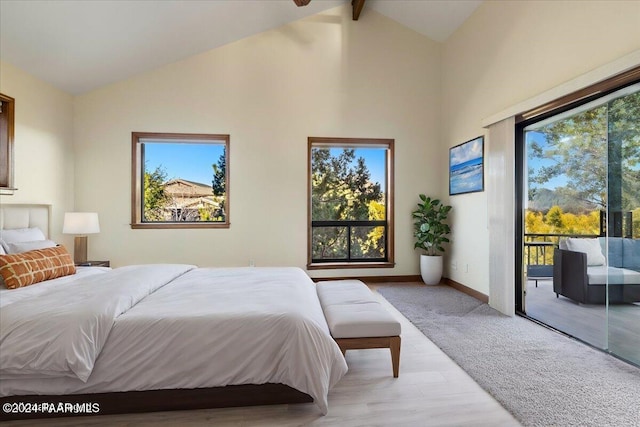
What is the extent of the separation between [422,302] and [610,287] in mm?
1859

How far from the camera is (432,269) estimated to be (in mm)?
5020

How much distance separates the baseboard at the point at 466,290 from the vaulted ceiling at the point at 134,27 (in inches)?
147

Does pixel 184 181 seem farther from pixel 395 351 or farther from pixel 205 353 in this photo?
pixel 395 351

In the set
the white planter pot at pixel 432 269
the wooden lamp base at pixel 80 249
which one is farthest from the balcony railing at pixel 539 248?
the wooden lamp base at pixel 80 249

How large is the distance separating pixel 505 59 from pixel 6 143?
18.1 feet

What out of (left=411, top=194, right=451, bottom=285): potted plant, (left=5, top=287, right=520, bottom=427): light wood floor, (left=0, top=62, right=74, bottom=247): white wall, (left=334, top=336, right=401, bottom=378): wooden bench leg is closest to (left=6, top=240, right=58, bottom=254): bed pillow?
(left=0, top=62, right=74, bottom=247): white wall

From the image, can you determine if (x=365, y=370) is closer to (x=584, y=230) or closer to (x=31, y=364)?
(x=31, y=364)

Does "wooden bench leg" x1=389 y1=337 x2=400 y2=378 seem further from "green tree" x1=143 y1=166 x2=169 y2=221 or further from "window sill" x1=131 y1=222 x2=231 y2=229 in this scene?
"green tree" x1=143 y1=166 x2=169 y2=221

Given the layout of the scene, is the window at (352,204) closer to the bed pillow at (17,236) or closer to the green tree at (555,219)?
the green tree at (555,219)

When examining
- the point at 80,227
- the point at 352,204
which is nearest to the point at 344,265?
the point at 352,204

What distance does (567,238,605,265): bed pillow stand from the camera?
2855mm

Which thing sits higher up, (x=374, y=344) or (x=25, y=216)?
(x=25, y=216)

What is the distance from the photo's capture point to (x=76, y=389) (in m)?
1.75

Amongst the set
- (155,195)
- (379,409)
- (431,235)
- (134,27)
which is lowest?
(379,409)
